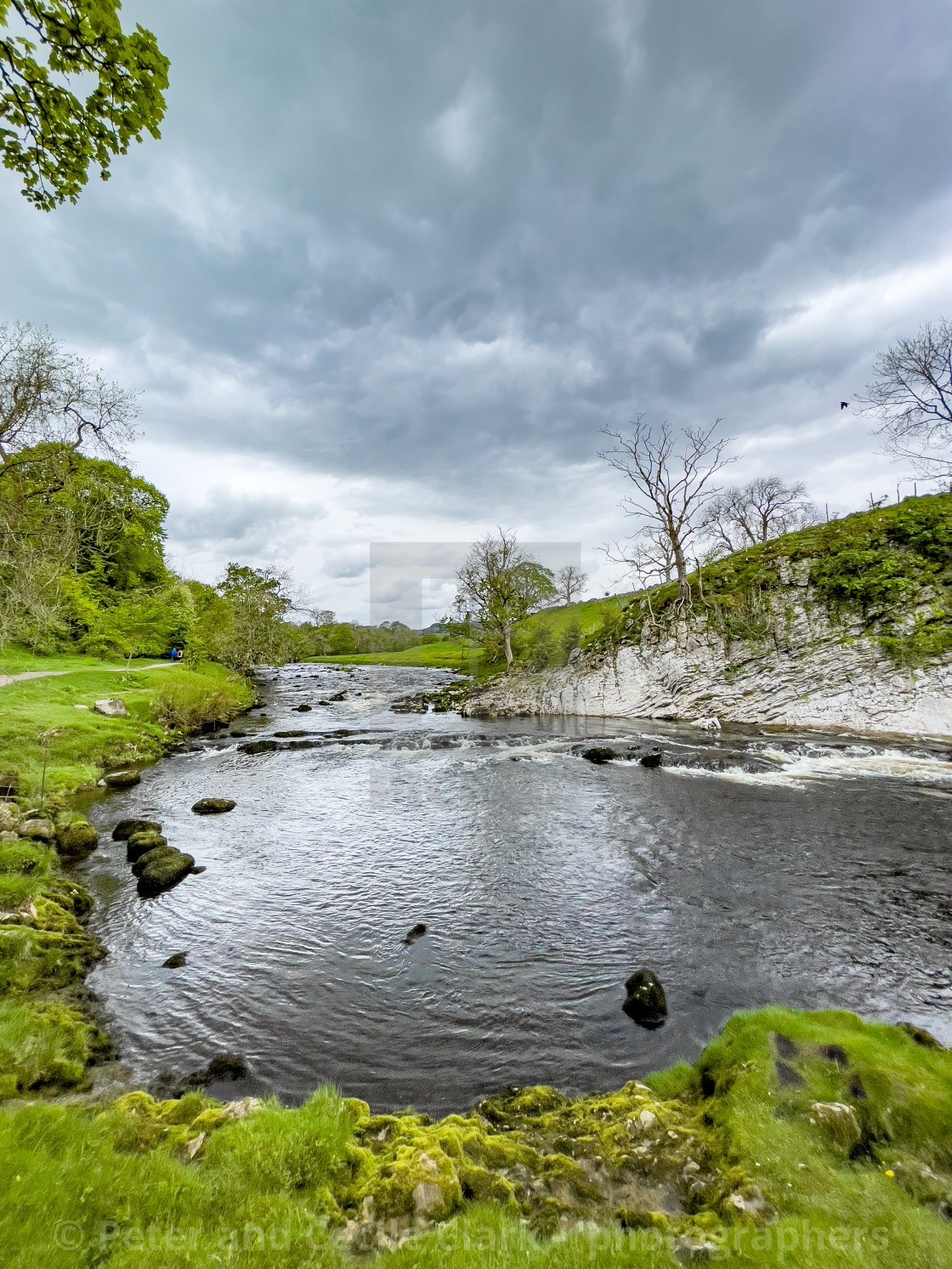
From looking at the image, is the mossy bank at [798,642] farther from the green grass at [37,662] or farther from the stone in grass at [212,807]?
the green grass at [37,662]

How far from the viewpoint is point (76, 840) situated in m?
12.8

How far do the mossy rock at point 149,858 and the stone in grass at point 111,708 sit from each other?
16.4 metres

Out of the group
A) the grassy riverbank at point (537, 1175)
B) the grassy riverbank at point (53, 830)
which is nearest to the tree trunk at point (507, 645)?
the grassy riverbank at point (53, 830)

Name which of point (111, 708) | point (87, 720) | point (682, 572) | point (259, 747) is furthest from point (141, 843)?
point (682, 572)

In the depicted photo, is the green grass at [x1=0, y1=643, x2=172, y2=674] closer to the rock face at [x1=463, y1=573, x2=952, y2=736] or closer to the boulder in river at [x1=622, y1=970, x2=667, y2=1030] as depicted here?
the rock face at [x1=463, y1=573, x2=952, y2=736]

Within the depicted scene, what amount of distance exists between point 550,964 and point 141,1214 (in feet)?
20.6

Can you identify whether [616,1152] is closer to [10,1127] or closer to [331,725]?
[10,1127]

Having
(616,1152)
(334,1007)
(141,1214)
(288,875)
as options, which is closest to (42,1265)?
(141,1214)

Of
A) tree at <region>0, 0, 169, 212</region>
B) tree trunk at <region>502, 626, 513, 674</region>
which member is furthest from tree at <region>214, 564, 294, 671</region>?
tree at <region>0, 0, 169, 212</region>

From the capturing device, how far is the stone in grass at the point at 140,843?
1263cm

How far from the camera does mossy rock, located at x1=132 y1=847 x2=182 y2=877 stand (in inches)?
461

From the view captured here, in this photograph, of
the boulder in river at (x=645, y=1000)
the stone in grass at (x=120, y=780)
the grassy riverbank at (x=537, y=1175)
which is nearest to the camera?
the grassy riverbank at (x=537, y=1175)

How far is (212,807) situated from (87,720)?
11.0m

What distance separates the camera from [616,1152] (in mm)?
4582
